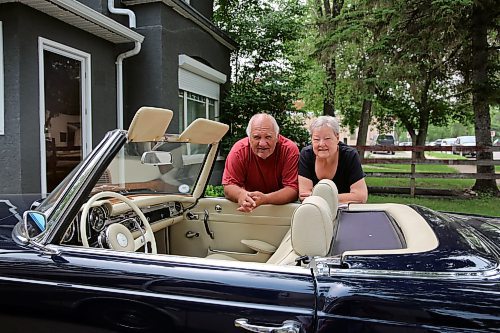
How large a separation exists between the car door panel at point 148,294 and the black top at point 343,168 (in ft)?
6.26

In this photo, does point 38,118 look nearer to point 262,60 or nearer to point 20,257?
point 20,257

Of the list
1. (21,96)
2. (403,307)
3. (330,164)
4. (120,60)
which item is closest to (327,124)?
(330,164)

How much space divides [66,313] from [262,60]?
1088 cm

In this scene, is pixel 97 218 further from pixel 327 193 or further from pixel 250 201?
pixel 327 193

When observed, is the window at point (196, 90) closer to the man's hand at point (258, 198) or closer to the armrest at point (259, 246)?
the man's hand at point (258, 198)

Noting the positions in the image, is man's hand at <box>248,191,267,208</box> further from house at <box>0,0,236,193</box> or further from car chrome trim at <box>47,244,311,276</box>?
house at <box>0,0,236,193</box>

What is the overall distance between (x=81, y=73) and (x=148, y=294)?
20.1 ft

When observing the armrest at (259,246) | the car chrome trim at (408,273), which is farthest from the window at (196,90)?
the car chrome trim at (408,273)

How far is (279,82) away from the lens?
11.1 metres

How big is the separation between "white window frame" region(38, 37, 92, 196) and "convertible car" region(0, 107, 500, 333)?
4044 millimetres

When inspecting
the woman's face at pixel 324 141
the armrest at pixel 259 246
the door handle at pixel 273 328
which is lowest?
the armrest at pixel 259 246

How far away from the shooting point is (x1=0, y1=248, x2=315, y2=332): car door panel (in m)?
1.43

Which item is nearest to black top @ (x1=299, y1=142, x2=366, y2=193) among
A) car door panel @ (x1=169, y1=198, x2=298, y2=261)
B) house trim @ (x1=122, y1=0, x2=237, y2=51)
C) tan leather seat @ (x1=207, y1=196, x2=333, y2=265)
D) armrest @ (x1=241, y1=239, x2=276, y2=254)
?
car door panel @ (x1=169, y1=198, x2=298, y2=261)

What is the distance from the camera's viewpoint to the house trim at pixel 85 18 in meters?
5.62
